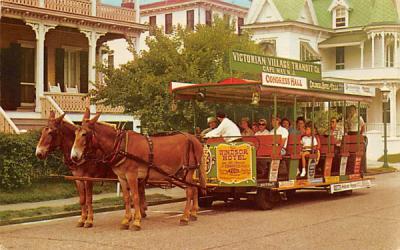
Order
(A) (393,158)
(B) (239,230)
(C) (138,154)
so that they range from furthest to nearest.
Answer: (A) (393,158) → (C) (138,154) → (B) (239,230)

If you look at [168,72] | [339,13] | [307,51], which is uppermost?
[339,13]

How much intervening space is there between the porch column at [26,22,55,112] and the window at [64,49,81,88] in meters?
2.82

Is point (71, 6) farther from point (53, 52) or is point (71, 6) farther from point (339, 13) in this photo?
point (339, 13)

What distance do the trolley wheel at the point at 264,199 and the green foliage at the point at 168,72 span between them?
4.64m

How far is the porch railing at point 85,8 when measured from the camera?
84.1ft

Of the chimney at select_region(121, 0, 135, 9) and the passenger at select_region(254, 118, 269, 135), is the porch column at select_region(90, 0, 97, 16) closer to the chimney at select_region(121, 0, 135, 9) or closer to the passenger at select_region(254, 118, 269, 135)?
the chimney at select_region(121, 0, 135, 9)

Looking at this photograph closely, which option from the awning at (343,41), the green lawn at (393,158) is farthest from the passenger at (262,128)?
the awning at (343,41)

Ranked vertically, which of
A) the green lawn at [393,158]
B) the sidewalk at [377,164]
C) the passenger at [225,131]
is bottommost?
the sidewalk at [377,164]

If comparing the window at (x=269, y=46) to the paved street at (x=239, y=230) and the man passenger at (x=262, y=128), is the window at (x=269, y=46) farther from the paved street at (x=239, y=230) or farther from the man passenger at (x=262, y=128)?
the paved street at (x=239, y=230)

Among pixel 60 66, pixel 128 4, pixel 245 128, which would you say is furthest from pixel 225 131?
pixel 128 4

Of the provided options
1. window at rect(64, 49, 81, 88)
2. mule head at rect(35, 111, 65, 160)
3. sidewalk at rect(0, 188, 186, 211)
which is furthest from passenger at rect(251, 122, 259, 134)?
window at rect(64, 49, 81, 88)

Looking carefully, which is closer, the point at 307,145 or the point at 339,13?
the point at 307,145

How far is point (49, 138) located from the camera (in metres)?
12.0

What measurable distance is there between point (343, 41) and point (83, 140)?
123ft
